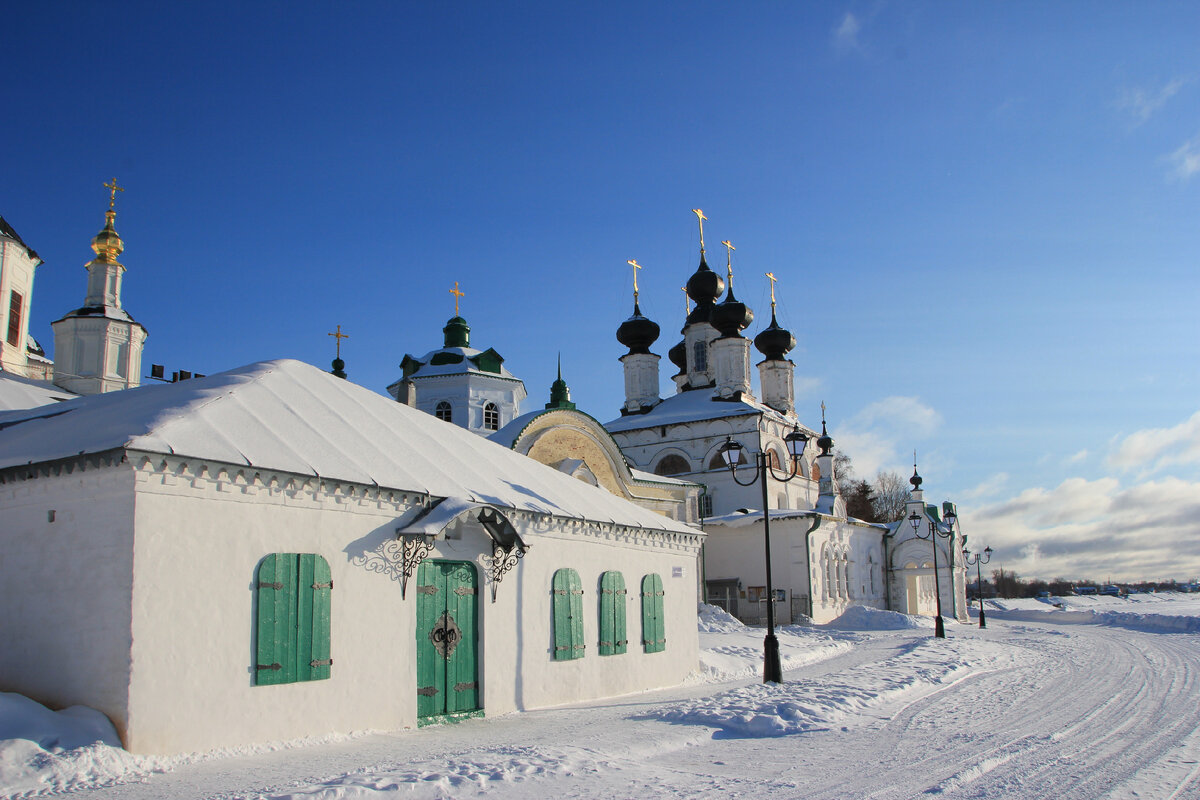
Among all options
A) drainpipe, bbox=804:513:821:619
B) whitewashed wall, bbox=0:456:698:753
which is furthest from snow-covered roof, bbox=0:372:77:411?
drainpipe, bbox=804:513:821:619

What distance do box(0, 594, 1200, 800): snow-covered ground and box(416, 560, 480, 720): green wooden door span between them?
1.40 feet

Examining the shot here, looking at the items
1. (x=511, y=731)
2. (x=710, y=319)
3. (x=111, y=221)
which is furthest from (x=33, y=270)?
(x=710, y=319)

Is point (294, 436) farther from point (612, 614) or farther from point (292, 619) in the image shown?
point (612, 614)

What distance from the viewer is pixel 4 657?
7801mm

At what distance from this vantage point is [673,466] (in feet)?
130

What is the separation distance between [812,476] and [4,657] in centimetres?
3820

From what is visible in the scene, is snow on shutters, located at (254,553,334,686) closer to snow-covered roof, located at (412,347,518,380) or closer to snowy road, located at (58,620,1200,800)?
snowy road, located at (58,620,1200,800)

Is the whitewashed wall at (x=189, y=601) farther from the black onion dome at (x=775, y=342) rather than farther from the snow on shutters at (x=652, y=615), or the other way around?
the black onion dome at (x=775, y=342)

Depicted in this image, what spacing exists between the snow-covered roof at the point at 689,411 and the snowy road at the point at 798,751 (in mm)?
24765

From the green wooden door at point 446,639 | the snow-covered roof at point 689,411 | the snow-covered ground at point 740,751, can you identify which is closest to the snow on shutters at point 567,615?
the snow-covered ground at point 740,751

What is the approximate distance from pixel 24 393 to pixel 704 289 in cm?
3337

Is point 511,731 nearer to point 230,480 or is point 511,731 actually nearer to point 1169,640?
point 230,480

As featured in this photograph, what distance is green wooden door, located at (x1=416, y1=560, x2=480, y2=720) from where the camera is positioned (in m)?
9.92

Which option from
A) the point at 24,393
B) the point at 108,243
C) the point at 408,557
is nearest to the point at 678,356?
the point at 108,243
